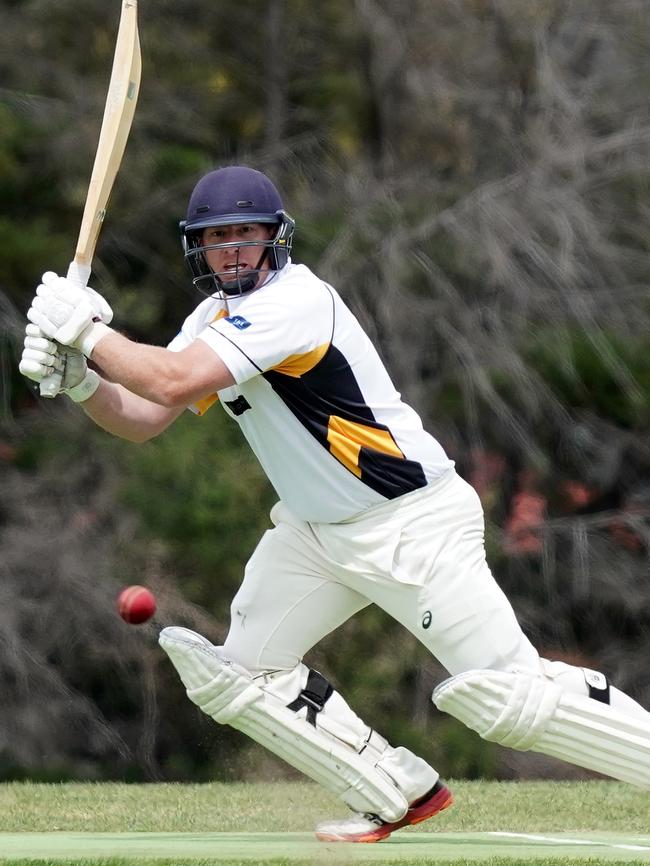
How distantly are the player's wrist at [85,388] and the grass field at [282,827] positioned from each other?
130cm

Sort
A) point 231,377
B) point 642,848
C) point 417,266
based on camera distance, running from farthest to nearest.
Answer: point 417,266, point 642,848, point 231,377

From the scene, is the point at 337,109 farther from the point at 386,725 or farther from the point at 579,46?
the point at 386,725

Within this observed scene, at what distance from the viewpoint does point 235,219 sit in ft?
16.1

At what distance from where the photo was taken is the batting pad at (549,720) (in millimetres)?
4609

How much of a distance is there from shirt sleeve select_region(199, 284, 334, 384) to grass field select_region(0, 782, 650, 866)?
1.35 m

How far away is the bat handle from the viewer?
4699 millimetres

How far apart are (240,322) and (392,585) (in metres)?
0.86

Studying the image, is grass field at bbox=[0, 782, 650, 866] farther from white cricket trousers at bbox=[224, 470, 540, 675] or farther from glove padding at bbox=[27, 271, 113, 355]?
glove padding at bbox=[27, 271, 113, 355]

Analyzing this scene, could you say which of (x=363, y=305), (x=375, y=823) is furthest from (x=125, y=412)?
(x=363, y=305)

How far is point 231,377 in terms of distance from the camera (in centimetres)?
466

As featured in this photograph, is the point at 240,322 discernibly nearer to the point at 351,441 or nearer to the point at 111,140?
the point at 351,441

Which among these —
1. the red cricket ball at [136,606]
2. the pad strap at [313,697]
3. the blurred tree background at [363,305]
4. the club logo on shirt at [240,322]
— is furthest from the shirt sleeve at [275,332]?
the blurred tree background at [363,305]

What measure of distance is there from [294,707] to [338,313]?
1.17 metres

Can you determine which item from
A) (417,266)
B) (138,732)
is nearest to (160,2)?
(417,266)
